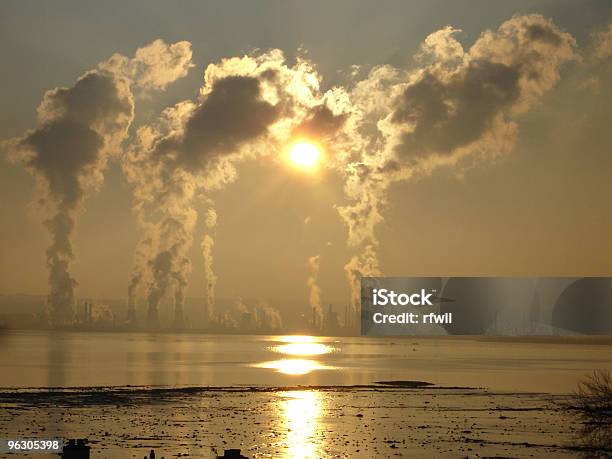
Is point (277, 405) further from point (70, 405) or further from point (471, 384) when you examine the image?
point (471, 384)

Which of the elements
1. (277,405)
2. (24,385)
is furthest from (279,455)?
(24,385)

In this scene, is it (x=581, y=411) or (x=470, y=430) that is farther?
(x=581, y=411)

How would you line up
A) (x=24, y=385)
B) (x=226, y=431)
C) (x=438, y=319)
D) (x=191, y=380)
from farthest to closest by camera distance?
(x=191, y=380)
(x=24, y=385)
(x=438, y=319)
(x=226, y=431)

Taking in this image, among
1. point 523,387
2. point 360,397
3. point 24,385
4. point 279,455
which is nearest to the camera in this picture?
point 279,455

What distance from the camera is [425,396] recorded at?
103000 mm

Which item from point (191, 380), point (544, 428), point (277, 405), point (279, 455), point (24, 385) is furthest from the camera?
point (191, 380)

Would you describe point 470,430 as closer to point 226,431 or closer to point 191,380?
point 226,431

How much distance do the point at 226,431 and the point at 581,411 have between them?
123ft

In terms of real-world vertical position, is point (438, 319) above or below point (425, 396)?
above

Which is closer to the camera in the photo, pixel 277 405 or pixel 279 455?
pixel 279 455

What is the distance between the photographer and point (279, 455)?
167 ft

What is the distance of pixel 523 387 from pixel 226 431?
245ft

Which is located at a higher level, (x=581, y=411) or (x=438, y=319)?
(x=438, y=319)

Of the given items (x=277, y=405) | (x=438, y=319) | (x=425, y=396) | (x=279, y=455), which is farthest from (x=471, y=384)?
(x=279, y=455)
